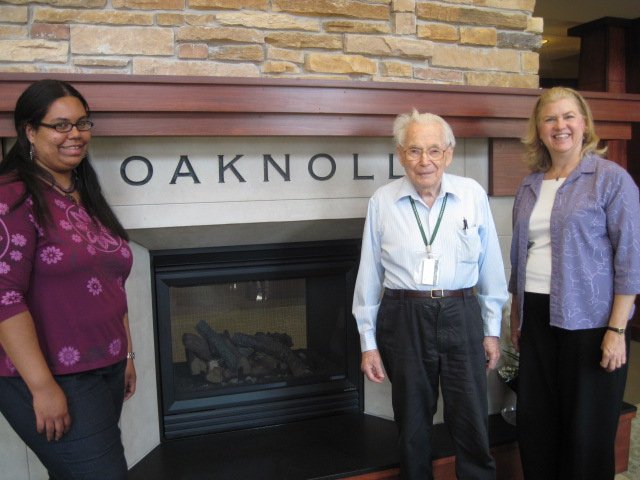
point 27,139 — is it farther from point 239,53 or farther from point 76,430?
point 239,53

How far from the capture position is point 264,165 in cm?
202

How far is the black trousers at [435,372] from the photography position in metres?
1.72

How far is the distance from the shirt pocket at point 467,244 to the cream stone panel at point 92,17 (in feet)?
3.99

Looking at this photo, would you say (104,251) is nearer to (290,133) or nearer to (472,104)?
(290,133)

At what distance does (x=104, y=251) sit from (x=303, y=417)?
135 cm

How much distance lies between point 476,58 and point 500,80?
0.14 metres

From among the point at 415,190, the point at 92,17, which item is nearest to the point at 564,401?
the point at 415,190

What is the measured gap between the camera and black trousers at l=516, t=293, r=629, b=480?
1.75 metres

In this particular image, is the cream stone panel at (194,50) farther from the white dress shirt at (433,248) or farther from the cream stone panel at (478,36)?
the cream stone panel at (478,36)

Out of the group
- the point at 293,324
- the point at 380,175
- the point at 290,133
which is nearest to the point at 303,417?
the point at 293,324

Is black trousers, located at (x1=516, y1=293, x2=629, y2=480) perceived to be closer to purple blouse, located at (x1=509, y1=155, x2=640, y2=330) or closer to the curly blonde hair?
purple blouse, located at (x1=509, y1=155, x2=640, y2=330)

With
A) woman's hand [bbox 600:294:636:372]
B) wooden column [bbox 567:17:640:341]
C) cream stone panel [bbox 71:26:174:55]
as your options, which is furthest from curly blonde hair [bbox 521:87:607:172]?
wooden column [bbox 567:17:640:341]

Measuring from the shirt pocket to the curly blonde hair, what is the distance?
14.0 inches

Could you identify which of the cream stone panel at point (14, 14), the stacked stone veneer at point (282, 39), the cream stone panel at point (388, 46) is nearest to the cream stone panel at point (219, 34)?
the stacked stone veneer at point (282, 39)
